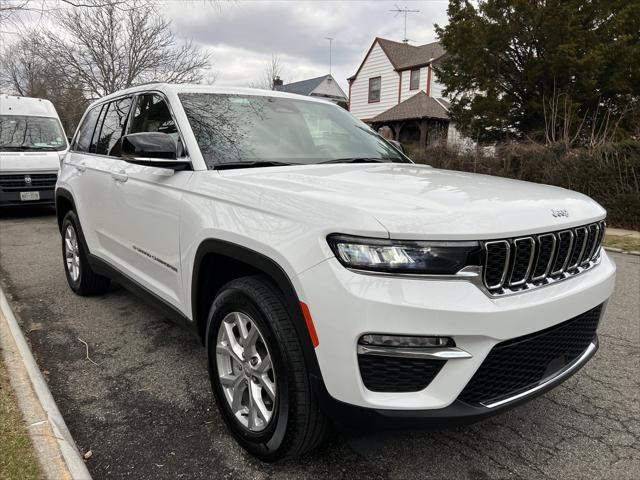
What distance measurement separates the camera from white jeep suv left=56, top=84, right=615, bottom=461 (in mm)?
1839

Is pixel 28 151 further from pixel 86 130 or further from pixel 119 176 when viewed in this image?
pixel 119 176

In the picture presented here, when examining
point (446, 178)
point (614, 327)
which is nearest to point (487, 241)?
point (446, 178)

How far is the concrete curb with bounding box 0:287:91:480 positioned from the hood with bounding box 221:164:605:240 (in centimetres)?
148

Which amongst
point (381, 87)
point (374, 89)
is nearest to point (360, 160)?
point (381, 87)

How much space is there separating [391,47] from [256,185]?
2791cm

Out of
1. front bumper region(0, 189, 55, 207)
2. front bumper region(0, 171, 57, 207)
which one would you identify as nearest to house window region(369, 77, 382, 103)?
front bumper region(0, 171, 57, 207)

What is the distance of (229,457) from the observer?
2438mm

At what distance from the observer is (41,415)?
8.48 ft

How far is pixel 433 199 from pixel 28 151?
33.6ft

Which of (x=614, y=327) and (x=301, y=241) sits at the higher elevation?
(x=301, y=241)

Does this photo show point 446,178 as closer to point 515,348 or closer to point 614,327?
point 515,348

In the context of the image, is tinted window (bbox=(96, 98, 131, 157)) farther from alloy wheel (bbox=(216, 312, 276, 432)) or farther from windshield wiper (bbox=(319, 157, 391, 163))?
alloy wheel (bbox=(216, 312, 276, 432))

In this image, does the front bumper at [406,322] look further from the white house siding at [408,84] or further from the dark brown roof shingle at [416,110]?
the white house siding at [408,84]

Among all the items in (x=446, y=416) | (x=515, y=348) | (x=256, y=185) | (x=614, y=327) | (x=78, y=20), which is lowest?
(x=614, y=327)
